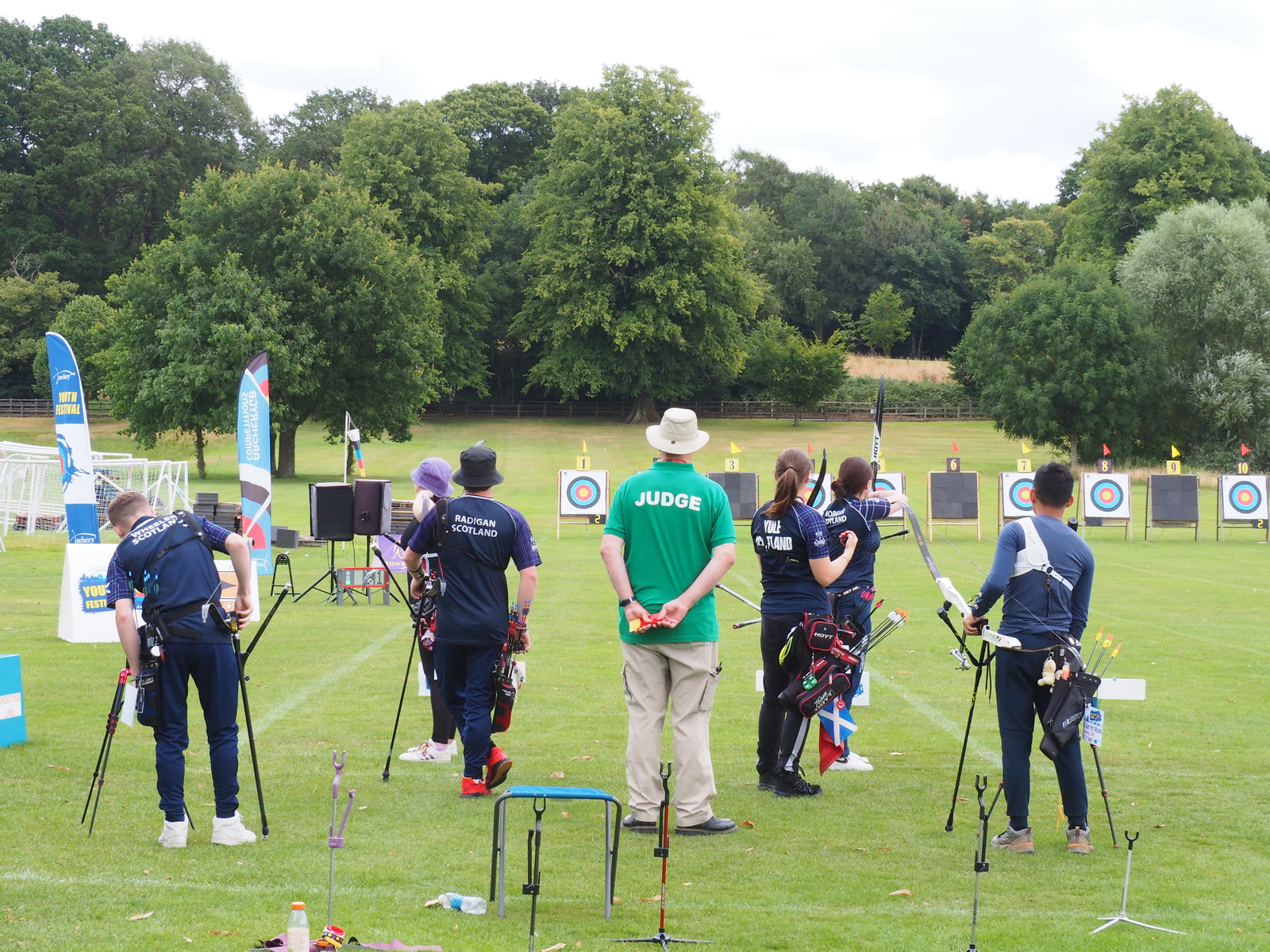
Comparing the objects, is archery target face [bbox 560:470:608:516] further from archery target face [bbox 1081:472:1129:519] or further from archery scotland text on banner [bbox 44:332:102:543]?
archery scotland text on banner [bbox 44:332:102:543]

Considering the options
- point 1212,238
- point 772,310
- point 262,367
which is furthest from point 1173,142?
point 262,367

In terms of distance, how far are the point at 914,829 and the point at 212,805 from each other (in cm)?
351

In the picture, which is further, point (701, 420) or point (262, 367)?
point (701, 420)

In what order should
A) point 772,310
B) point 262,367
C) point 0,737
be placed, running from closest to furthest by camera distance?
point 0,737 → point 262,367 → point 772,310

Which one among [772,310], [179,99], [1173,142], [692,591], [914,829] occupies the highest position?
[179,99]

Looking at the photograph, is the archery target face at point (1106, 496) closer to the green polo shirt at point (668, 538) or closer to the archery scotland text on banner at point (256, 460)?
the archery scotland text on banner at point (256, 460)

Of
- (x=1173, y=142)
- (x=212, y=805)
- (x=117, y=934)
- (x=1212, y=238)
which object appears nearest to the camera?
(x=117, y=934)

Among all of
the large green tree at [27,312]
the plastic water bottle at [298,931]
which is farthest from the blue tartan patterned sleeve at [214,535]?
the large green tree at [27,312]

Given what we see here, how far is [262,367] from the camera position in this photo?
15.0 metres

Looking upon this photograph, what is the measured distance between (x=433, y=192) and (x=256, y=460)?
42175 mm

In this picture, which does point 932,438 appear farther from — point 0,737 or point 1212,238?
point 0,737

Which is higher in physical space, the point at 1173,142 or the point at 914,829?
the point at 1173,142

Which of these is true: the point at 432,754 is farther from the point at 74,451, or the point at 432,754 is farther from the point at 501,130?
the point at 501,130

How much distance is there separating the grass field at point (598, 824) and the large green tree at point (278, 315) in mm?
24885
